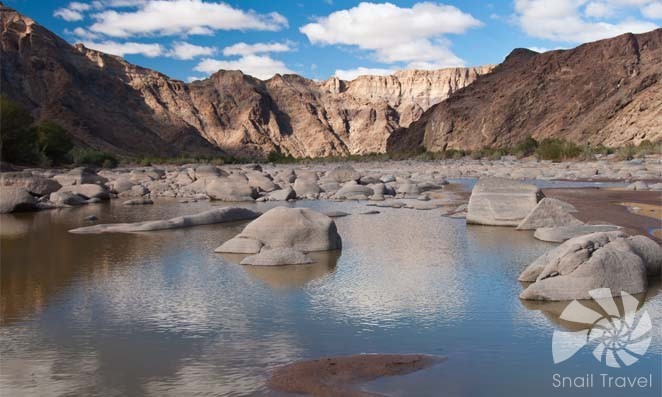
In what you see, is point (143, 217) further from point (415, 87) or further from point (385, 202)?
point (415, 87)

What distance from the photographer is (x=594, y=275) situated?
241 inches

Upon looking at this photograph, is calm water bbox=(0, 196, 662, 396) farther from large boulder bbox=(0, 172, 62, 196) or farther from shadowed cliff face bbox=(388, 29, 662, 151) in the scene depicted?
shadowed cliff face bbox=(388, 29, 662, 151)

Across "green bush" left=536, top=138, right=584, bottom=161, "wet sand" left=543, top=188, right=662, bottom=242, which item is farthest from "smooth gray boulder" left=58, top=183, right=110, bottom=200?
"green bush" left=536, top=138, right=584, bottom=161

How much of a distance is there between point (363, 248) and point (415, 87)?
144 metres

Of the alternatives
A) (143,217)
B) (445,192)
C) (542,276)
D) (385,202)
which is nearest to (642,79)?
(445,192)

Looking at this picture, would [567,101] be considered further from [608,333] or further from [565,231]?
[608,333]

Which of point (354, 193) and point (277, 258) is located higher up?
point (354, 193)

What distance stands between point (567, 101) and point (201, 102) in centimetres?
6631

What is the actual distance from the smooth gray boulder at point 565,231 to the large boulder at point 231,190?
10.7 metres

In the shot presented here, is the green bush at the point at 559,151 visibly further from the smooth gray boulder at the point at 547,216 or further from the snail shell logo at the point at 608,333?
the snail shell logo at the point at 608,333

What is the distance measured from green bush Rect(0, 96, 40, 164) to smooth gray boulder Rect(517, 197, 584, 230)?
A: 28.2 m

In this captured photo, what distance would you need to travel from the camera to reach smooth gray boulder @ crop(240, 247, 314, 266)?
805 cm

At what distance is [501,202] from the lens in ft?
39.7

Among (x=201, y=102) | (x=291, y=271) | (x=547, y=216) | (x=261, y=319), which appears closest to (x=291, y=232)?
(x=291, y=271)
